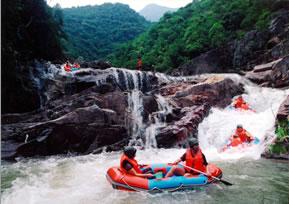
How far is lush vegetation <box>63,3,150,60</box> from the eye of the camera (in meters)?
46.2

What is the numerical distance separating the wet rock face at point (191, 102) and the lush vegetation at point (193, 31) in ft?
32.8

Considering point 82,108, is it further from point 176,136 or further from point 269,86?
point 269,86

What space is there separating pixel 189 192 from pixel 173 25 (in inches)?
1304

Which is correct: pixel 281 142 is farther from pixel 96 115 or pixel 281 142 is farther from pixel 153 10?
pixel 153 10

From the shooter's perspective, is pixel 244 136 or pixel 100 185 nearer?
pixel 100 185

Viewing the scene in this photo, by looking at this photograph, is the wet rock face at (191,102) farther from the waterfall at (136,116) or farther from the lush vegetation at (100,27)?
the lush vegetation at (100,27)

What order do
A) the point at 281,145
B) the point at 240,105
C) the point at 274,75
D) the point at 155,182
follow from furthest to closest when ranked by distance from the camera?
the point at 274,75 < the point at 240,105 < the point at 281,145 < the point at 155,182

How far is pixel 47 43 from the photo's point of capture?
17000mm

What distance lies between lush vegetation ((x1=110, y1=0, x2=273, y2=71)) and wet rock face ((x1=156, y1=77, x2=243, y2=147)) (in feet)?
32.8

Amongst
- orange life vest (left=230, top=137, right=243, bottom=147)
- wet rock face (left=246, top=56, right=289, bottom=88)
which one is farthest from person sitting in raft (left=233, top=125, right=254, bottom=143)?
wet rock face (left=246, top=56, right=289, bottom=88)

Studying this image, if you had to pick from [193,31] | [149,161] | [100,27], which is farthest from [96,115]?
[100,27]

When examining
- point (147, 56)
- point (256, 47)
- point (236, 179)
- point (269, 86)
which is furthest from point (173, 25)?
point (236, 179)

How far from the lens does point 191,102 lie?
1376 cm

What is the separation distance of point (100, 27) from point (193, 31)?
25257 mm
